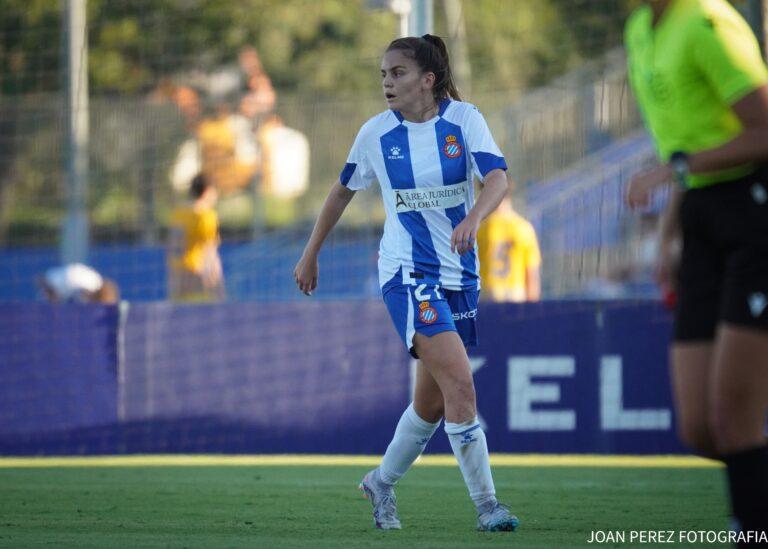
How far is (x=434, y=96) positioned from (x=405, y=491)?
2.75 m

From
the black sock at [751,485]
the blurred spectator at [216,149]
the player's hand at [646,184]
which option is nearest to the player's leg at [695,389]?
the black sock at [751,485]

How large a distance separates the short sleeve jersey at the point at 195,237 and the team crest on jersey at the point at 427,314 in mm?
7436

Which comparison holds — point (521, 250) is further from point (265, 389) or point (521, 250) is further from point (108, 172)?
point (108, 172)

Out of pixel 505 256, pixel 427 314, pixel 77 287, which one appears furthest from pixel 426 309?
pixel 77 287

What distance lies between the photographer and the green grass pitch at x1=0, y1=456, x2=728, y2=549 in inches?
242

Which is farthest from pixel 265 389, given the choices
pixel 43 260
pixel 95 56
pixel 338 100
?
pixel 95 56

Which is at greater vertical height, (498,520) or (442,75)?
(442,75)

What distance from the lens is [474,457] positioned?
20.6 ft

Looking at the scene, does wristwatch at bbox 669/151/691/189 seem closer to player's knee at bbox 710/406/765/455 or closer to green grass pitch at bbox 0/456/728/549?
player's knee at bbox 710/406/765/455

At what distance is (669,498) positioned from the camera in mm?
7922

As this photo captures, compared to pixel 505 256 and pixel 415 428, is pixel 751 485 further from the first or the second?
pixel 505 256

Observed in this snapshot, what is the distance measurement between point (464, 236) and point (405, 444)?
3.94ft

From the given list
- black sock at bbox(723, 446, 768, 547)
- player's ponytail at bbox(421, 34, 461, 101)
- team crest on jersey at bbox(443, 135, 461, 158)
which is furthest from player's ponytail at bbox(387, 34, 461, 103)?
black sock at bbox(723, 446, 768, 547)

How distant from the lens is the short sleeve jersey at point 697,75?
4250 mm
